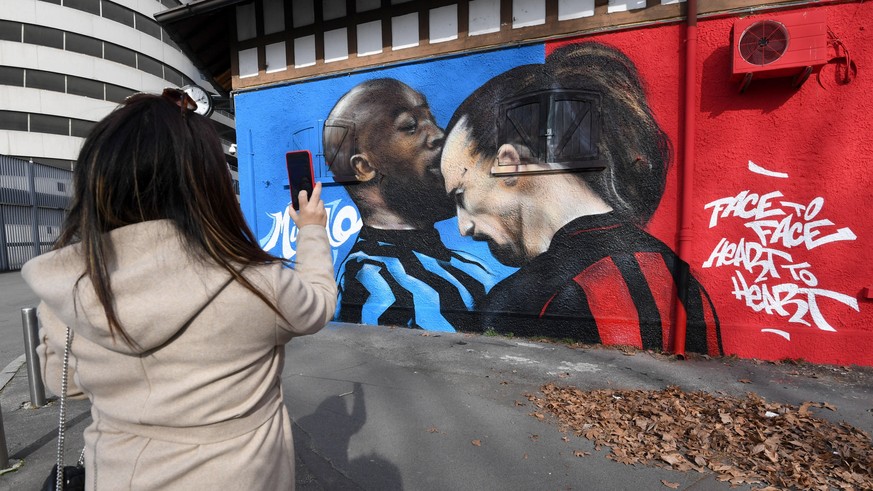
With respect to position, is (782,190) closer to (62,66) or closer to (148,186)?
(148,186)

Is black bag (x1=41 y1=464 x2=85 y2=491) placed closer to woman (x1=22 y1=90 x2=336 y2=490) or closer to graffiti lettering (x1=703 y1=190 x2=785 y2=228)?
woman (x1=22 y1=90 x2=336 y2=490)

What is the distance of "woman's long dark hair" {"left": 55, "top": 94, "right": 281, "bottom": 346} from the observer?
1117mm

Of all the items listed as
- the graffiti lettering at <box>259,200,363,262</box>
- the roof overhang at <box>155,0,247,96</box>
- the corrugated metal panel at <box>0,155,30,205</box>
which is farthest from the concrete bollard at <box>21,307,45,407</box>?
the corrugated metal panel at <box>0,155,30,205</box>

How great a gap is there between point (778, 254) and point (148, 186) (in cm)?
573

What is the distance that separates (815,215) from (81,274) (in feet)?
19.8

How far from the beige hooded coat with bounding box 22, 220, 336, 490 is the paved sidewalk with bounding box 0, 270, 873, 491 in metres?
2.00

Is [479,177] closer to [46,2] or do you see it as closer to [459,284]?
[459,284]

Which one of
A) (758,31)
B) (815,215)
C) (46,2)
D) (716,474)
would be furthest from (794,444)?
(46,2)

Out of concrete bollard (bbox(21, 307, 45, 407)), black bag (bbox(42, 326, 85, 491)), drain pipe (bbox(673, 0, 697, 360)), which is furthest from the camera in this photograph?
drain pipe (bbox(673, 0, 697, 360))

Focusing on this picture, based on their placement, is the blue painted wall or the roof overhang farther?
the roof overhang

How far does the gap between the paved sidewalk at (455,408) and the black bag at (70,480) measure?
1.77m

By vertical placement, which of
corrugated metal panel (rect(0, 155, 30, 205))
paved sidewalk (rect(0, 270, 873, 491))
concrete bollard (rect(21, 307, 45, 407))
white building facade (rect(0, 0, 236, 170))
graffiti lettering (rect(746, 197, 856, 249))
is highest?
white building facade (rect(0, 0, 236, 170))

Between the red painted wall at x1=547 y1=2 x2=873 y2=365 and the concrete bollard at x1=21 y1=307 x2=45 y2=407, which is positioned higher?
the red painted wall at x1=547 y1=2 x2=873 y2=365

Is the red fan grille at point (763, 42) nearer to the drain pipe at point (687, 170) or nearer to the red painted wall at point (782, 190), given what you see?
the red painted wall at point (782, 190)
